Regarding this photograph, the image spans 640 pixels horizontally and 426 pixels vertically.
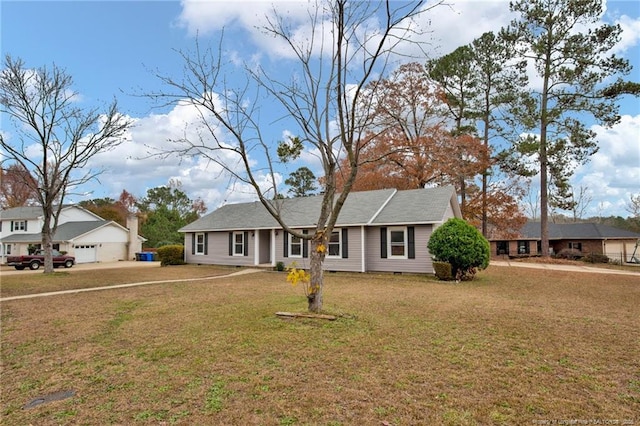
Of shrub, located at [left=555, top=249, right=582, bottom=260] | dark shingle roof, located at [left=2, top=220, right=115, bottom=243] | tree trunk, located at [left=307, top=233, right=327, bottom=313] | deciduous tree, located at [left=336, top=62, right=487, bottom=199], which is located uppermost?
deciduous tree, located at [left=336, top=62, right=487, bottom=199]

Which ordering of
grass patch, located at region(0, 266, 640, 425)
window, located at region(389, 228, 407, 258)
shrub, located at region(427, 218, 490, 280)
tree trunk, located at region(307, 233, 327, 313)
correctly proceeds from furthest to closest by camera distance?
1. window, located at region(389, 228, 407, 258)
2. shrub, located at region(427, 218, 490, 280)
3. tree trunk, located at region(307, 233, 327, 313)
4. grass patch, located at region(0, 266, 640, 425)

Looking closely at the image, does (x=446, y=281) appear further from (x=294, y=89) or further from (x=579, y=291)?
(x=294, y=89)

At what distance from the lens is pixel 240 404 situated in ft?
12.2

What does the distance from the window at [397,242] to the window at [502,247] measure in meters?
26.3

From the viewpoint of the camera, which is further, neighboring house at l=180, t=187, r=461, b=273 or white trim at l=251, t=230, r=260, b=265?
white trim at l=251, t=230, r=260, b=265

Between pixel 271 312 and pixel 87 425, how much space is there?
4781mm

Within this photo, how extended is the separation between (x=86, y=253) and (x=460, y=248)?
3185 cm

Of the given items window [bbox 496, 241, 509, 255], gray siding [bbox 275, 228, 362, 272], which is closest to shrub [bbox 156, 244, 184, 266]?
gray siding [bbox 275, 228, 362, 272]

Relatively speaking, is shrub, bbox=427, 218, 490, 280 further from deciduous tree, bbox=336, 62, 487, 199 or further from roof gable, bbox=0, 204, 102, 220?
roof gable, bbox=0, 204, 102, 220

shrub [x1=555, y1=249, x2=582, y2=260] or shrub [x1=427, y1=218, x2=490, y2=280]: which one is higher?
shrub [x1=427, y1=218, x2=490, y2=280]

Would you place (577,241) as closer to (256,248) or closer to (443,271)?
(443,271)

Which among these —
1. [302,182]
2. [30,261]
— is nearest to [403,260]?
[30,261]

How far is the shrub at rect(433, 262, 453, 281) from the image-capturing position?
14648 mm

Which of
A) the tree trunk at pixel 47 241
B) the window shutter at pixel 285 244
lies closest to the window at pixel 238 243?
the window shutter at pixel 285 244
